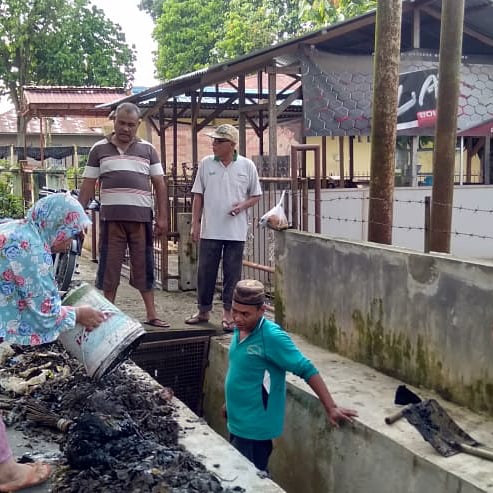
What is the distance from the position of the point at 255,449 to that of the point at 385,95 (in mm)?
3057

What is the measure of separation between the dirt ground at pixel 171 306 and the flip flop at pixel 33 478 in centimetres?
277

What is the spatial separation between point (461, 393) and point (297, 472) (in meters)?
1.27

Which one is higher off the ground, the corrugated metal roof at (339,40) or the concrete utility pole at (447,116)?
the corrugated metal roof at (339,40)

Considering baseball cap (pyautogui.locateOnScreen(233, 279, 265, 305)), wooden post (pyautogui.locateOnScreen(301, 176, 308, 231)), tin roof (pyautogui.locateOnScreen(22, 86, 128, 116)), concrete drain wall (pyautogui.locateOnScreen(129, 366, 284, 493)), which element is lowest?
concrete drain wall (pyautogui.locateOnScreen(129, 366, 284, 493))

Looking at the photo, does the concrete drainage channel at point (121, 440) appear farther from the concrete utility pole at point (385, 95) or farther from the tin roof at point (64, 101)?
the tin roof at point (64, 101)

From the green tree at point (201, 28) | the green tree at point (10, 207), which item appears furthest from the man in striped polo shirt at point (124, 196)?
the green tree at point (201, 28)

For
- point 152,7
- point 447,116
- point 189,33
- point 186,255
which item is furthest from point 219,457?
point 152,7

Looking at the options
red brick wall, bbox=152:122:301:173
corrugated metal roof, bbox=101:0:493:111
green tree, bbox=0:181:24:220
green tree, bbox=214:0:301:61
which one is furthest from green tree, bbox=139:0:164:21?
corrugated metal roof, bbox=101:0:493:111

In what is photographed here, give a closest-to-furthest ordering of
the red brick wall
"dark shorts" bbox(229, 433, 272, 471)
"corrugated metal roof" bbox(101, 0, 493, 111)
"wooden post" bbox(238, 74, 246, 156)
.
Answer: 1. "dark shorts" bbox(229, 433, 272, 471)
2. "corrugated metal roof" bbox(101, 0, 493, 111)
3. "wooden post" bbox(238, 74, 246, 156)
4. the red brick wall

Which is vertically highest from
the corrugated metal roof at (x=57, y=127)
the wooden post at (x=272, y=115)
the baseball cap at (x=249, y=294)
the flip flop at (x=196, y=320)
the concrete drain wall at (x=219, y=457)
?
the corrugated metal roof at (x=57, y=127)

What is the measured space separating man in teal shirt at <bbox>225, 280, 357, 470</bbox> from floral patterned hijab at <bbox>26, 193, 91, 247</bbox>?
0.95 meters

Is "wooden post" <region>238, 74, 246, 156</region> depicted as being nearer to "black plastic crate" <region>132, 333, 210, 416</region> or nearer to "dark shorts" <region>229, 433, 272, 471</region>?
"black plastic crate" <region>132, 333, 210, 416</region>

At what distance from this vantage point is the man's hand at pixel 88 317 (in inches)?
136

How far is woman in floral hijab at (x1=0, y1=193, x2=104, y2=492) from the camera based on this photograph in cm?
306
